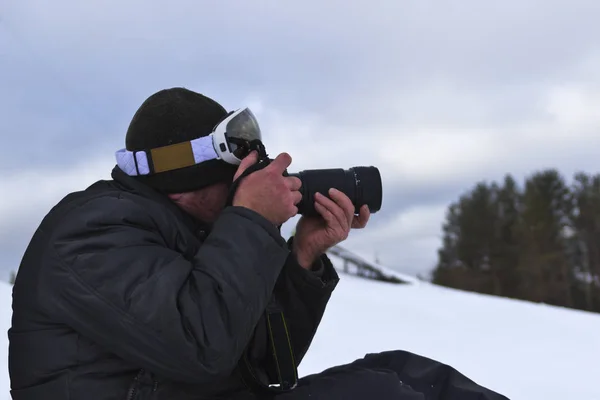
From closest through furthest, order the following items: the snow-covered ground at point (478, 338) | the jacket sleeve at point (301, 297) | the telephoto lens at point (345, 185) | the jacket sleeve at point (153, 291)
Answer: the jacket sleeve at point (153, 291)
the telephoto lens at point (345, 185)
the jacket sleeve at point (301, 297)
the snow-covered ground at point (478, 338)

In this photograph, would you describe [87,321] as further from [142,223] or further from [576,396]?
[576,396]

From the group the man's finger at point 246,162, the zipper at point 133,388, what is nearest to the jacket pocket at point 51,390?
the zipper at point 133,388

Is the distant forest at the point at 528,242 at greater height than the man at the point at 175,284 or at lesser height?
greater

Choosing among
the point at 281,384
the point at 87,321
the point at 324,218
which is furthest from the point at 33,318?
the point at 324,218

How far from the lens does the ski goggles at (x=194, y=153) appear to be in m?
1.55

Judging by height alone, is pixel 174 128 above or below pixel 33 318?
above

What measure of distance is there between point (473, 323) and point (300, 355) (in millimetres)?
4923

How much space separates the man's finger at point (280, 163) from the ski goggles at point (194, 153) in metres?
0.14

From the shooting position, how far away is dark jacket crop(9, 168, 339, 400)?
1.25m

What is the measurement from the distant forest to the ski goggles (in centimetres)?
3189

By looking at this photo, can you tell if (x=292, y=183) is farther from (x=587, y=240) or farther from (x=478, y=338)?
(x=587, y=240)

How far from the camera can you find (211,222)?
66.3 inches

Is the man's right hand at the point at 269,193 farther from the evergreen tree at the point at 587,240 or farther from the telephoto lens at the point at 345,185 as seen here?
the evergreen tree at the point at 587,240


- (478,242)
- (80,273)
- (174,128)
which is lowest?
(80,273)
